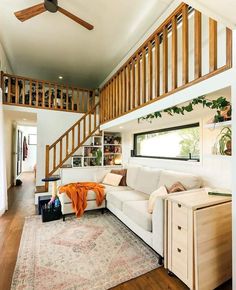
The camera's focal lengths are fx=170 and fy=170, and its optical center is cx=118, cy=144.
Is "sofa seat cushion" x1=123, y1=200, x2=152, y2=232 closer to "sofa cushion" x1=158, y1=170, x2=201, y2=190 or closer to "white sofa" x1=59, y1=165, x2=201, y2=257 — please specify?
"white sofa" x1=59, y1=165, x2=201, y2=257

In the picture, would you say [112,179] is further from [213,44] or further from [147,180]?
[213,44]

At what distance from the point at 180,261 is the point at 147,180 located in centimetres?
173

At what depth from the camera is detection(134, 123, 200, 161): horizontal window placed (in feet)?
9.90

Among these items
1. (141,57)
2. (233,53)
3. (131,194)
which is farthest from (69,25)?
(131,194)

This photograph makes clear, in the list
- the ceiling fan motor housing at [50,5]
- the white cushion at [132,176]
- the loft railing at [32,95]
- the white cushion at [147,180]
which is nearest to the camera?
the ceiling fan motor housing at [50,5]

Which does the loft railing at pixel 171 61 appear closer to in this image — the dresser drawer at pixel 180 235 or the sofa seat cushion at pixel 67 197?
the dresser drawer at pixel 180 235

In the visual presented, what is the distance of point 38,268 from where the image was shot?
6.04 ft

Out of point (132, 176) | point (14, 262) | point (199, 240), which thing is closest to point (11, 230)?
point (14, 262)

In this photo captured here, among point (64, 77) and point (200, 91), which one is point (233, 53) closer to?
point (200, 91)

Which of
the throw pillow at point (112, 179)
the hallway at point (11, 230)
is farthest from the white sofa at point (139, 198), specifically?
the hallway at point (11, 230)

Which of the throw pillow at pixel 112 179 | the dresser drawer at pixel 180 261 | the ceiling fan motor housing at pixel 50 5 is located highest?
the ceiling fan motor housing at pixel 50 5

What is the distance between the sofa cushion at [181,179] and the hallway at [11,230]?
228 centimetres

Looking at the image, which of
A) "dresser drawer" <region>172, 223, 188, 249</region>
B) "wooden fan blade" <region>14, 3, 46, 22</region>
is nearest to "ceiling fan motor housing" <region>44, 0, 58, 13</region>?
"wooden fan blade" <region>14, 3, 46, 22</region>

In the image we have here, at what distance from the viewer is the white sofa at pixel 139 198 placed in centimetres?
198
